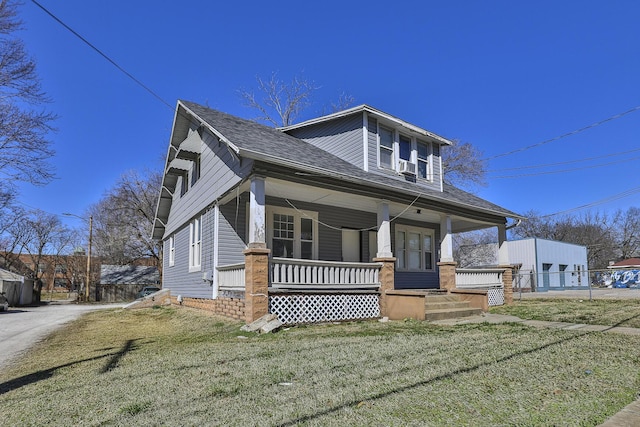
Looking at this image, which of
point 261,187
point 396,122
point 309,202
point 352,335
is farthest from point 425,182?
point 352,335

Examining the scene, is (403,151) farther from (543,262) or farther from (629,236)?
(629,236)

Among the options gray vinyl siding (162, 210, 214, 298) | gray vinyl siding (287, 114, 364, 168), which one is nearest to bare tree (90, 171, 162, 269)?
gray vinyl siding (162, 210, 214, 298)

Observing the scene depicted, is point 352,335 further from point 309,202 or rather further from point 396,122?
point 396,122

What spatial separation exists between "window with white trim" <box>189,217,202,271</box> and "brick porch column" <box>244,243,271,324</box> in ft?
17.9

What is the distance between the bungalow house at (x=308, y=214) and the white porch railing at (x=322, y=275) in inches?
1.1

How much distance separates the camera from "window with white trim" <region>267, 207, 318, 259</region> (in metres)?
12.4

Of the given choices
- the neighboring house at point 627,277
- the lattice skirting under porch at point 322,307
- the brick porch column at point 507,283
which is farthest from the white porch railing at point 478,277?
the neighboring house at point 627,277

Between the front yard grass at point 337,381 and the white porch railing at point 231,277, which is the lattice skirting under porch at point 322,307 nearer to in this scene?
the white porch railing at point 231,277

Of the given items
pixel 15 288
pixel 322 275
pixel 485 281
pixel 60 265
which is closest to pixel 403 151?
pixel 485 281

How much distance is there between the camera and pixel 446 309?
10.6 meters

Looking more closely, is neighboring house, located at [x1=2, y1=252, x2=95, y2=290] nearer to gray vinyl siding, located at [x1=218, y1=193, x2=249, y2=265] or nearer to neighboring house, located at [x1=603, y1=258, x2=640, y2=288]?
gray vinyl siding, located at [x1=218, y1=193, x2=249, y2=265]

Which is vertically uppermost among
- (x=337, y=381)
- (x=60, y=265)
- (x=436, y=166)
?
(x=436, y=166)

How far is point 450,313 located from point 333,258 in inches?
175

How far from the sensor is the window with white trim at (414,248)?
52.0ft
